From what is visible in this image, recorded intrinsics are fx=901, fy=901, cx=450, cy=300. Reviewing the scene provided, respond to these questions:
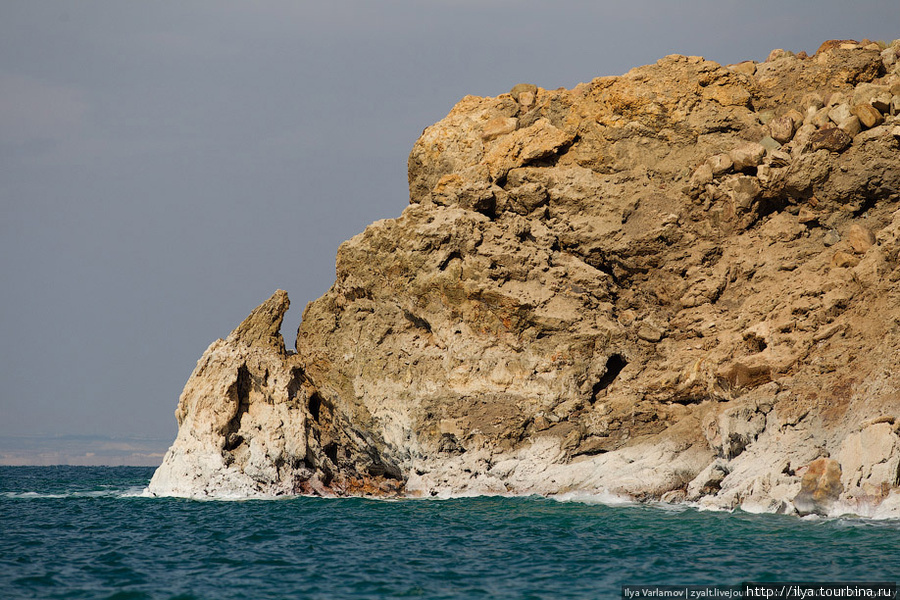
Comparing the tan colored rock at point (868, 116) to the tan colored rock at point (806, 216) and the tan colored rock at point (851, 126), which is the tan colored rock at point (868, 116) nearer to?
the tan colored rock at point (851, 126)

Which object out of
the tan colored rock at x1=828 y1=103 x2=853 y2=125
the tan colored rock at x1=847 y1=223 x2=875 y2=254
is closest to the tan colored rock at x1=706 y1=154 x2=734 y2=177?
the tan colored rock at x1=828 y1=103 x2=853 y2=125

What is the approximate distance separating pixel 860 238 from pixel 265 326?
66.4ft

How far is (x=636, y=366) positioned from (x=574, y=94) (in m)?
11.0

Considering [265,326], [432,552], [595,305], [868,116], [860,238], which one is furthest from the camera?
[265,326]

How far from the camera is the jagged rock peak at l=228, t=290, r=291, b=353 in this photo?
107 feet

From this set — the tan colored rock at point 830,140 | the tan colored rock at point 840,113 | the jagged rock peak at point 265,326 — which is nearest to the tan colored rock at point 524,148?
the tan colored rock at point 830,140

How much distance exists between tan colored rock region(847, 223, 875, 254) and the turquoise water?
32.6 feet

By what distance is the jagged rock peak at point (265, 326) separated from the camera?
32.7 m

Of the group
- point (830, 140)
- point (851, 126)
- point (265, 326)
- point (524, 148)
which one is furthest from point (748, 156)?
point (265, 326)

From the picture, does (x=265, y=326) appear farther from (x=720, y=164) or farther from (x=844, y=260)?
(x=844, y=260)

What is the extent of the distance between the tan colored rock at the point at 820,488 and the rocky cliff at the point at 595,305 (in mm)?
2751

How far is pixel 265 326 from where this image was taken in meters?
33.1

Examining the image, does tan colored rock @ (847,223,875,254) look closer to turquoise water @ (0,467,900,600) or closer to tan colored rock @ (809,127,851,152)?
tan colored rock @ (809,127,851,152)

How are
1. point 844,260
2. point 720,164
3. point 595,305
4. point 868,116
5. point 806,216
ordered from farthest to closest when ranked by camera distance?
point 720,164 → point 595,305 → point 806,216 → point 868,116 → point 844,260
